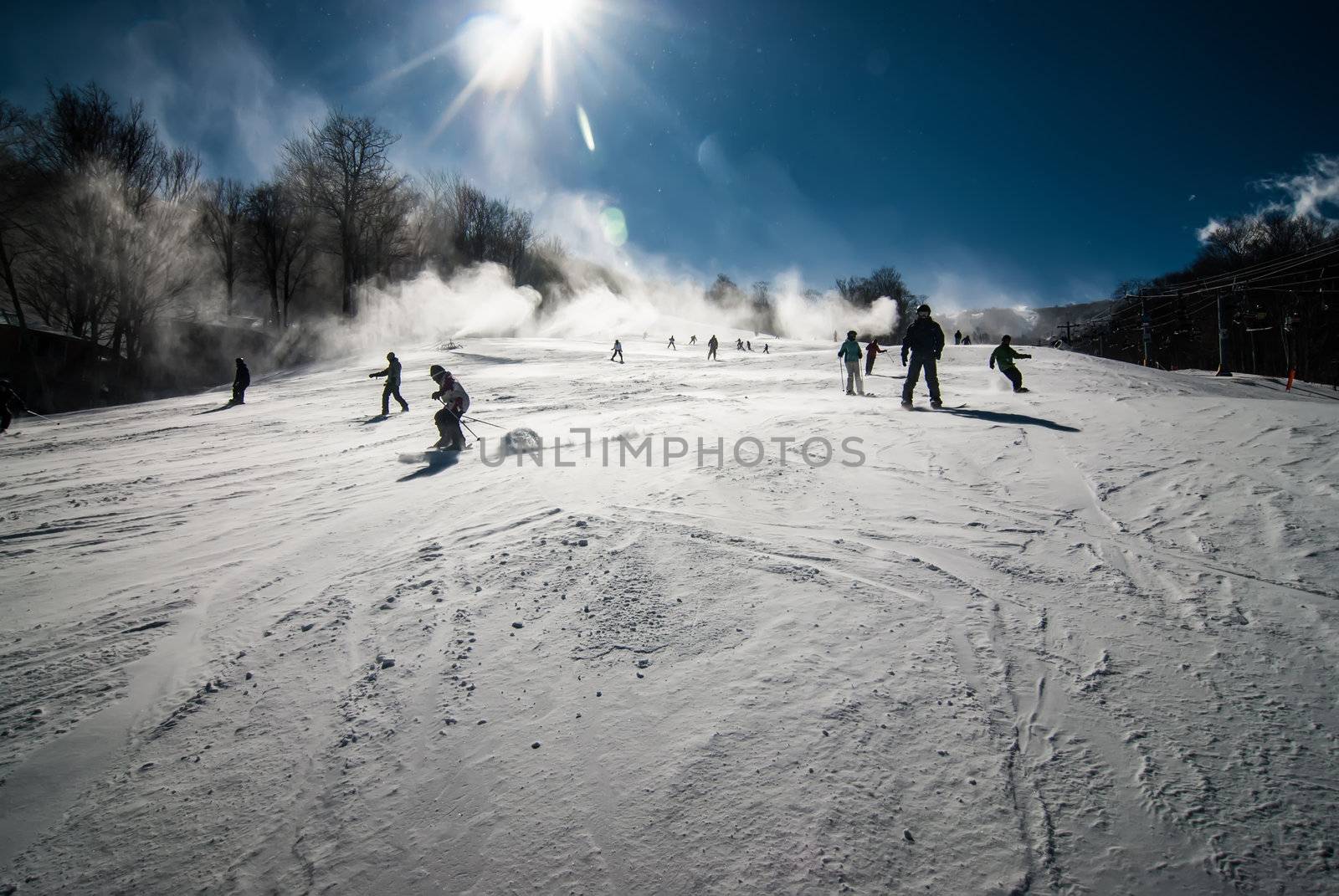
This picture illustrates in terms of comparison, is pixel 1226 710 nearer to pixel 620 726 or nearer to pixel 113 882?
pixel 620 726

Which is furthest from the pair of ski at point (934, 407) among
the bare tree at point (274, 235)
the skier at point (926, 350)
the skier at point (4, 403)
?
the bare tree at point (274, 235)

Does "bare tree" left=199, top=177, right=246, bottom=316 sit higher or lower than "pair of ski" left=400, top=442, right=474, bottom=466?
higher

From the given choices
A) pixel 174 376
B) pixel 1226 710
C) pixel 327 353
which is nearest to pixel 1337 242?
pixel 1226 710

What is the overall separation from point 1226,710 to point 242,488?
8.75m

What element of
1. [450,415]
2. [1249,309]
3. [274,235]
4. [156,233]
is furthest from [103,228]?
[1249,309]

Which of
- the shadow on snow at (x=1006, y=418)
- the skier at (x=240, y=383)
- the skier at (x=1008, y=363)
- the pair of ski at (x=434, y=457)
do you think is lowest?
the pair of ski at (x=434, y=457)

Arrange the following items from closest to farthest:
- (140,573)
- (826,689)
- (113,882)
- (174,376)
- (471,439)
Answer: (113,882) < (826,689) < (140,573) < (471,439) < (174,376)

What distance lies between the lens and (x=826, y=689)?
7.97ft

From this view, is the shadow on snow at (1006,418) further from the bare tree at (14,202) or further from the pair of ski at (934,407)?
the bare tree at (14,202)

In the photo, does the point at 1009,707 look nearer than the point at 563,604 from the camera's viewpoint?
Yes

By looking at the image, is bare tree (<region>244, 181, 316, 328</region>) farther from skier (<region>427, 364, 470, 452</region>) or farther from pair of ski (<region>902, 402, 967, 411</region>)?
pair of ski (<region>902, 402, 967, 411</region>)

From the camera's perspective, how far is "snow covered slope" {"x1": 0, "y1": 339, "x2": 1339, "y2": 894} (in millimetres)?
1768

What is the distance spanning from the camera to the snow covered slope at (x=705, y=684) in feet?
5.80

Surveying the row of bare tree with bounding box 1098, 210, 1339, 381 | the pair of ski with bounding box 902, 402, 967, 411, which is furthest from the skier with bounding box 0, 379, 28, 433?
the row of bare tree with bounding box 1098, 210, 1339, 381
